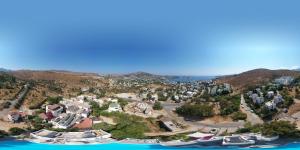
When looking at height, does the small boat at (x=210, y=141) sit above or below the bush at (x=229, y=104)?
below

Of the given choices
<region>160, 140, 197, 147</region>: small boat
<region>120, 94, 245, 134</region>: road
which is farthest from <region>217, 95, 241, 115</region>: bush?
<region>160, 140, 197, 147</region>: small boat

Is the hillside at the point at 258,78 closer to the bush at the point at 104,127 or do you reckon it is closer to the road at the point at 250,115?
the road at the point at 250,115

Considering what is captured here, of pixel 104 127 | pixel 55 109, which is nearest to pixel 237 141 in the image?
pixel 104 127

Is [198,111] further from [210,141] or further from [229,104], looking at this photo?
[210,141]

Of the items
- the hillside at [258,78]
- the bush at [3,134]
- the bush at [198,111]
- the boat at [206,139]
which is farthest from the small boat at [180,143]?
the hillside at [258,78]

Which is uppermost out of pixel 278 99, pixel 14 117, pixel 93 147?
pixel 278 99

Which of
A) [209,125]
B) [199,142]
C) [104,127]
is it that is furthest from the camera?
[209,125]

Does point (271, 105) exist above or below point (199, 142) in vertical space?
above

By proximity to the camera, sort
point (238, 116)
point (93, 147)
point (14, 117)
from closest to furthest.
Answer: point (93, 147) → point (14, 117) → point (238, 116)
